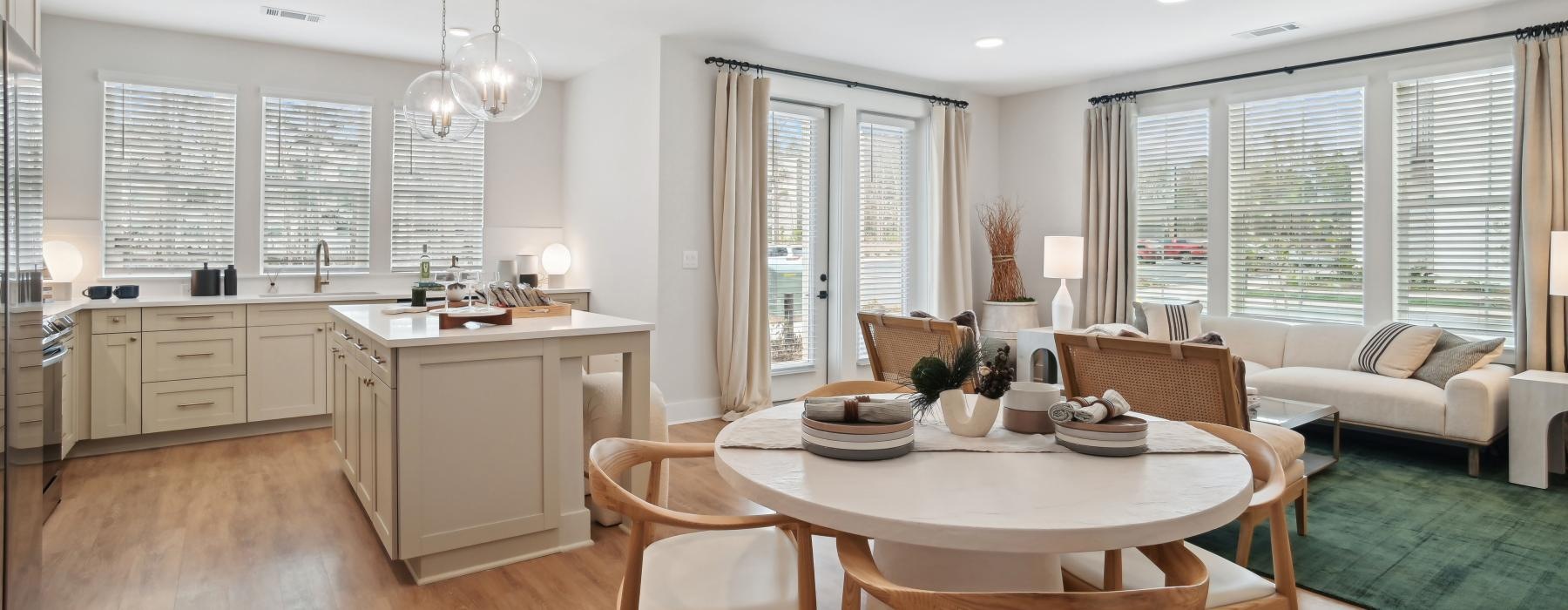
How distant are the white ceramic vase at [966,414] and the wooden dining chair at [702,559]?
1.41 ft

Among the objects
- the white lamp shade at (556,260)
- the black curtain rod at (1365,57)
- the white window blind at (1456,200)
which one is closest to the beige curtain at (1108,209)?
the black curtain rod at (1365,57)

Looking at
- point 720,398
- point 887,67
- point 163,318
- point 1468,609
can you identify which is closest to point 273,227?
point 163,318

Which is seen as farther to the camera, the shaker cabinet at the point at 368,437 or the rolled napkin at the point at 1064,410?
the shaker cabinet at the point at 368,437

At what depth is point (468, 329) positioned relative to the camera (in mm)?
2865

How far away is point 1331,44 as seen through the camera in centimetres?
509

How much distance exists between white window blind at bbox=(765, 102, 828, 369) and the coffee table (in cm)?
288

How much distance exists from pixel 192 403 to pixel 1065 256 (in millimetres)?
5571

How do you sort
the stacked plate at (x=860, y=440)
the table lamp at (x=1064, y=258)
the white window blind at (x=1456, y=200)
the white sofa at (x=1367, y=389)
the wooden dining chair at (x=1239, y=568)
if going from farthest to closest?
Answer: 1. the table lamp at (x=1064, y=258)
2. the white window blind at (x=1456, y=200)
3. the white sofa at (x=1367, y=389)
4. the stacked plate at (x=860, y=440)
5. the wooden dining chair at (x=1239, y=568)

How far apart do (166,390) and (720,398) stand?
3071 mm

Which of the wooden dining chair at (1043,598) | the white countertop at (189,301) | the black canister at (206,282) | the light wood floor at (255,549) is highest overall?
the black canister at (206,282)

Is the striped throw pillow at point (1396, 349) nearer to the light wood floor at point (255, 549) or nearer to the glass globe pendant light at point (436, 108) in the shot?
the light wood floor at point (255, 549)

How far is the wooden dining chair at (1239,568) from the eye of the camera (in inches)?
57.0

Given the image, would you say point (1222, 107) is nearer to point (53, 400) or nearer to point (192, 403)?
point (53, 400)

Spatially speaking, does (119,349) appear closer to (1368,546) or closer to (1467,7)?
(1368,546)
